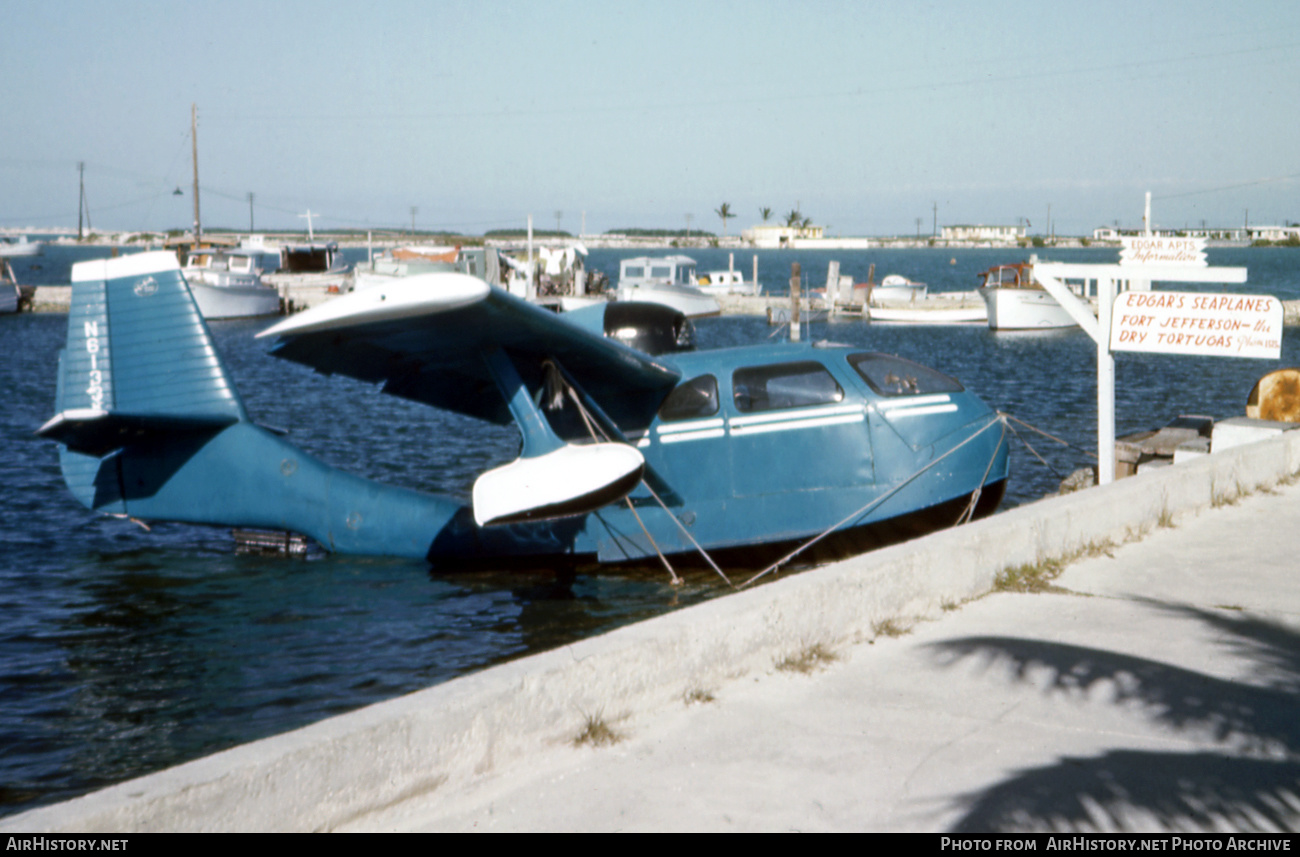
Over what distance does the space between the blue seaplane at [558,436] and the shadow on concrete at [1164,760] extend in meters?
4.31

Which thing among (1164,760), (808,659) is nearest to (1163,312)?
(808,659)

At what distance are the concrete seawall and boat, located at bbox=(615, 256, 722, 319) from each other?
175ft

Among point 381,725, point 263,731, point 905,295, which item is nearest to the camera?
point 381,725

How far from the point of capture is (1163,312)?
10648 mm

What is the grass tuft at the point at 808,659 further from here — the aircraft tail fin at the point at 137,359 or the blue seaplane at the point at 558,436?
the aircraft tail fin at the point at 137,359

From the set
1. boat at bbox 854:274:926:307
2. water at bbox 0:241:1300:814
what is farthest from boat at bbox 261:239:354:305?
water at bbox 0:241:1300:814

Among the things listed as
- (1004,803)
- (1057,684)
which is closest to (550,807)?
(1004,803)

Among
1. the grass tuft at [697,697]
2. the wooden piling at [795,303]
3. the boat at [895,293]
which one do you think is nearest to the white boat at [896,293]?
the boat at [895,293]

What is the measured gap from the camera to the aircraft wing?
25.0 feet

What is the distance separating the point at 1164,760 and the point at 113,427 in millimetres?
10435

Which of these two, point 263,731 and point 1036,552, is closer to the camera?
point 1036,552

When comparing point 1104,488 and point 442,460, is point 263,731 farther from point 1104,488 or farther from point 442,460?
point 442,460

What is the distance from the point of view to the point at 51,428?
10188 millimetres
